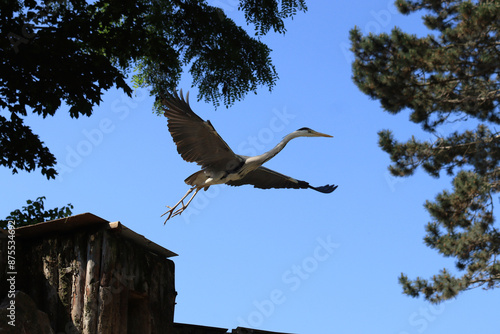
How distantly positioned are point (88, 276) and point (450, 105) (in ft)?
25.3

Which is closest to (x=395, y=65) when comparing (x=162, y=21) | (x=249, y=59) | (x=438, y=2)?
(x=438, y=2)

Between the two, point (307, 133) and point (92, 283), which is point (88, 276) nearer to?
point (92, 283)

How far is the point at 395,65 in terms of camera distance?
38.6ft

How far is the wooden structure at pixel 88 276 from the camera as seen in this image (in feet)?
24.1

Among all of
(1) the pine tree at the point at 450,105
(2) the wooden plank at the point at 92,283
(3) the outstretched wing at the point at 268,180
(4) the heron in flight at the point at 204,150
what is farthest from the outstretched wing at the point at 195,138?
(1) the pine tree at the point at 450,105

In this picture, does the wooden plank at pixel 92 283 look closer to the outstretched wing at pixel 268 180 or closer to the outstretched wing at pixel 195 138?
the outstretched wing at pixel 195 138

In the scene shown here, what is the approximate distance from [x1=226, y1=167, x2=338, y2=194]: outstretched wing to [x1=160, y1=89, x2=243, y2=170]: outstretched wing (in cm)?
72

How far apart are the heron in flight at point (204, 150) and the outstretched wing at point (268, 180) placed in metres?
0.29

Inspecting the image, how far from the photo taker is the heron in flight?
7719mm

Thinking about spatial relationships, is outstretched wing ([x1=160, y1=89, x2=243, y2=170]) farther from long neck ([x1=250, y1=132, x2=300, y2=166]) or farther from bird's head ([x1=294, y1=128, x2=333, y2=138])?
bird's head ([x1=294, y1=128, x2=333, y2=138])

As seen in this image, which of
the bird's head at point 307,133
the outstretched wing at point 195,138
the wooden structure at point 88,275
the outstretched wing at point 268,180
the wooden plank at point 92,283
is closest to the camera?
→ the wooden plank at point 92,283

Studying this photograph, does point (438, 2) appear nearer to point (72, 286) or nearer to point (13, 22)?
point (13, 22)

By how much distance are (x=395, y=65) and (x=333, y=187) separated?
3418mm

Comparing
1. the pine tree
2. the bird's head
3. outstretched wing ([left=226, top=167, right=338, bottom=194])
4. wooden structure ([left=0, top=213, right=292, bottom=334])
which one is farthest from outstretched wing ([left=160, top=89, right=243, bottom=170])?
the pine tree
